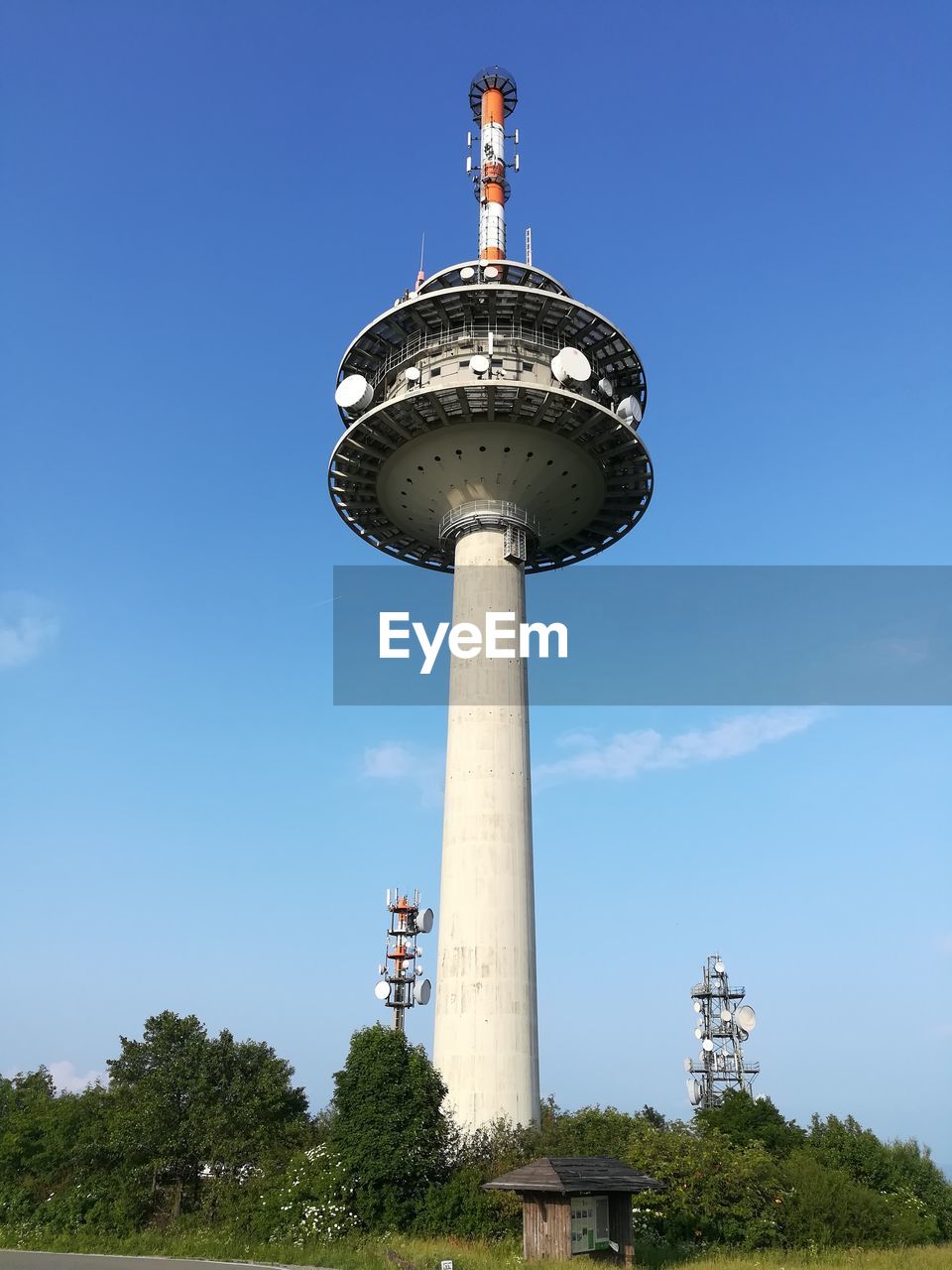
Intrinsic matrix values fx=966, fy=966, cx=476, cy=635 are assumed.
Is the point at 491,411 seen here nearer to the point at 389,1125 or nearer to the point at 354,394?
the point at 354,394

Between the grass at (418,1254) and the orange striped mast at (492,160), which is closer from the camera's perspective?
the grass at (418,1254)

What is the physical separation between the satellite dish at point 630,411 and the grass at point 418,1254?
30247 mm

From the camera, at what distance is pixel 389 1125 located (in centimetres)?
2811

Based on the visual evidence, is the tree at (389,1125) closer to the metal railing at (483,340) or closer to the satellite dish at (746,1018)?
the metal railing at (483,340)

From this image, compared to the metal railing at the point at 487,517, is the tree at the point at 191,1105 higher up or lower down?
lower down

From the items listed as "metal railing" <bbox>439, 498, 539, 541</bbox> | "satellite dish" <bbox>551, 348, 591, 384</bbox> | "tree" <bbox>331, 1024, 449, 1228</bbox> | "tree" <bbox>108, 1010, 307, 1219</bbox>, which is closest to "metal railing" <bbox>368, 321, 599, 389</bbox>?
"satellite dish" <bbox>551, 348, 591, 384</bbox>

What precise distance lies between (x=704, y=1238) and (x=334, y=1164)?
35.9 feet

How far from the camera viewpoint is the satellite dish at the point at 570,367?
126 feet

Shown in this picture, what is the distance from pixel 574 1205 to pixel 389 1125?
7.74 m

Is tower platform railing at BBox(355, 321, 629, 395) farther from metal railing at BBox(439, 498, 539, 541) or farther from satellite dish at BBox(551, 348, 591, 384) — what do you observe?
metal railing at BBox(439, 498, 539, 541)

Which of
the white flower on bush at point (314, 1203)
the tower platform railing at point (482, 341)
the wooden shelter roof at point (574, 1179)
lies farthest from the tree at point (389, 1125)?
the tower platform railing at point (482, 341)

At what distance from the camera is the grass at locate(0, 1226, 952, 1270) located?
2188 centimetres

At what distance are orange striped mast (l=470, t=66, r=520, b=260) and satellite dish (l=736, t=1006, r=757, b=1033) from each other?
52.3 meters

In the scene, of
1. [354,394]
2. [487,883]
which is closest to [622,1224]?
[487,883]
